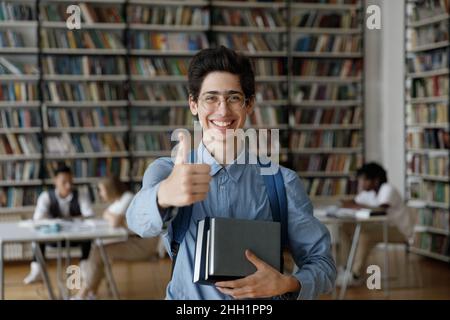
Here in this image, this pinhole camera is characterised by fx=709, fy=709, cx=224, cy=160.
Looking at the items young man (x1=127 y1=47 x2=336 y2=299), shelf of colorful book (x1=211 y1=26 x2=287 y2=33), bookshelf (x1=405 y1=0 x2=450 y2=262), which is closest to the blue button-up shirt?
young man (x1=127 y1=47 x2=336 y2=299)

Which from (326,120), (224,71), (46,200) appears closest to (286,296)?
(224,71)

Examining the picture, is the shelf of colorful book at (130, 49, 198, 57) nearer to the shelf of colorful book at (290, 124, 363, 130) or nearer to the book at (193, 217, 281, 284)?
the shelf of colorful book at (290, 124, 363, 130)

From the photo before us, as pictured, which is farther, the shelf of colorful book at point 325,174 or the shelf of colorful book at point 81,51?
the shelf of colorful book at point 325,174

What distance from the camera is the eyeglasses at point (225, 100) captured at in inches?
48.1

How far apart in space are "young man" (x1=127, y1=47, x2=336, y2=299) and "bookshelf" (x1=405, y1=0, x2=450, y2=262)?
18.0 ft

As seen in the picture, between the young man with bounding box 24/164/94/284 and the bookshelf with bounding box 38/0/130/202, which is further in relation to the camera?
the bookshelf with bounding box 38/0/130/202

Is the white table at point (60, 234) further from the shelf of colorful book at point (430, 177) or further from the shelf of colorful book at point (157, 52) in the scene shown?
the shelf of colorful book at point (430, 177)

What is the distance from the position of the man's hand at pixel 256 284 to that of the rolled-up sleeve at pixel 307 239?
13 centimetres

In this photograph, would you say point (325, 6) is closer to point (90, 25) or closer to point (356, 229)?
point (90, 25)

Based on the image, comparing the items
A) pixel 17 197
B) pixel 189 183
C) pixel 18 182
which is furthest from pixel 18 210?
pixel 189 183

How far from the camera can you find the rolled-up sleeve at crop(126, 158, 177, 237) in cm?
113

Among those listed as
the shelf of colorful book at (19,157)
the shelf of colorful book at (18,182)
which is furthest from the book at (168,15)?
the shelf of colorful book at (18,182)

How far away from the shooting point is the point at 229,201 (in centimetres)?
126

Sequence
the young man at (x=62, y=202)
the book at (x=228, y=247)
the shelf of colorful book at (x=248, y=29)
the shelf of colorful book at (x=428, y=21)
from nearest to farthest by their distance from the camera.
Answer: the book at (x=228, y=247) → the young man at (x=62, y=202) → the shelf of colorful book at (x=428, y=21) → the shelf of colorful book at (x=248, y=29)
